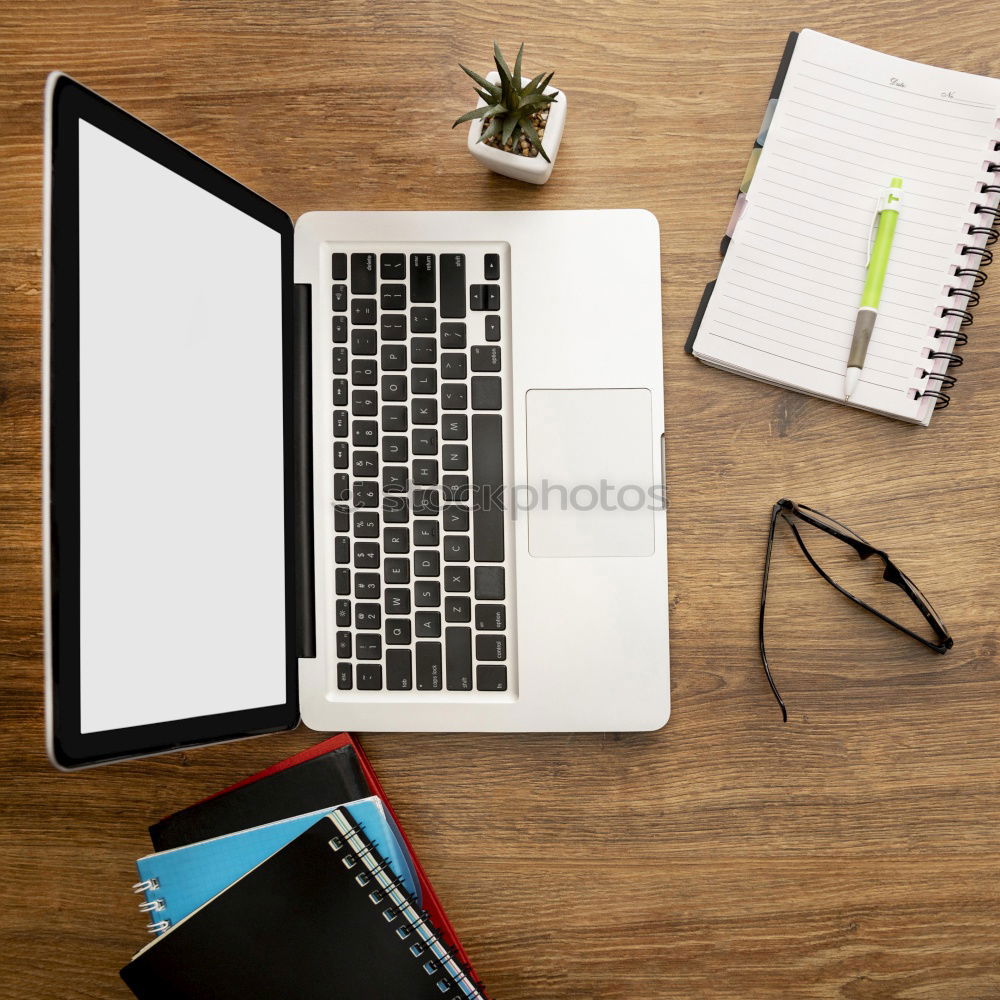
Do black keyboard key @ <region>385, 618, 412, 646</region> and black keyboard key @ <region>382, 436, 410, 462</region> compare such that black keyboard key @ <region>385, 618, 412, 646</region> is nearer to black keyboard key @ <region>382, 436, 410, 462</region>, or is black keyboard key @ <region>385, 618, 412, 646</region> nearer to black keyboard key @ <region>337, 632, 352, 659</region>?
black keyboard key @ <region>337, 632, 352, 659</region>

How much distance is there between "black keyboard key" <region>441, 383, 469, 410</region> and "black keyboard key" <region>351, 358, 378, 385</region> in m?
0.07

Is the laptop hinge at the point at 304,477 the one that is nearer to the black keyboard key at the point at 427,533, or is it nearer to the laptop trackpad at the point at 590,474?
the black keyboard key at the point at 427,533

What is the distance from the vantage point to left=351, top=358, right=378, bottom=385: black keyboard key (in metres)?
Result: 0.79

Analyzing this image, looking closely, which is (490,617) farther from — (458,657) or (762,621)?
(762,621)

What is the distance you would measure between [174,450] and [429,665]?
321mm

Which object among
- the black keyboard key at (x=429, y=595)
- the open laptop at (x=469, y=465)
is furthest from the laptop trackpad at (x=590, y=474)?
the black keyboard key at (x=429, y=595)

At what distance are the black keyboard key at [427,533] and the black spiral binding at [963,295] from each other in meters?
0.51

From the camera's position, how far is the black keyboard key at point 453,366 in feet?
2.60

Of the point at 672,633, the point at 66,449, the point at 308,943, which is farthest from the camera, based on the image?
the point at 672,633

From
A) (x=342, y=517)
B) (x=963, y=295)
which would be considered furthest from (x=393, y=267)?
(x=963, y=295)

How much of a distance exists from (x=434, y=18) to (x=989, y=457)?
0.74 m

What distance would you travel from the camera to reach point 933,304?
0.81 m

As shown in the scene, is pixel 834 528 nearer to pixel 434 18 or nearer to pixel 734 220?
pixel 734 220

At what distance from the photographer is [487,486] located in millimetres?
790
